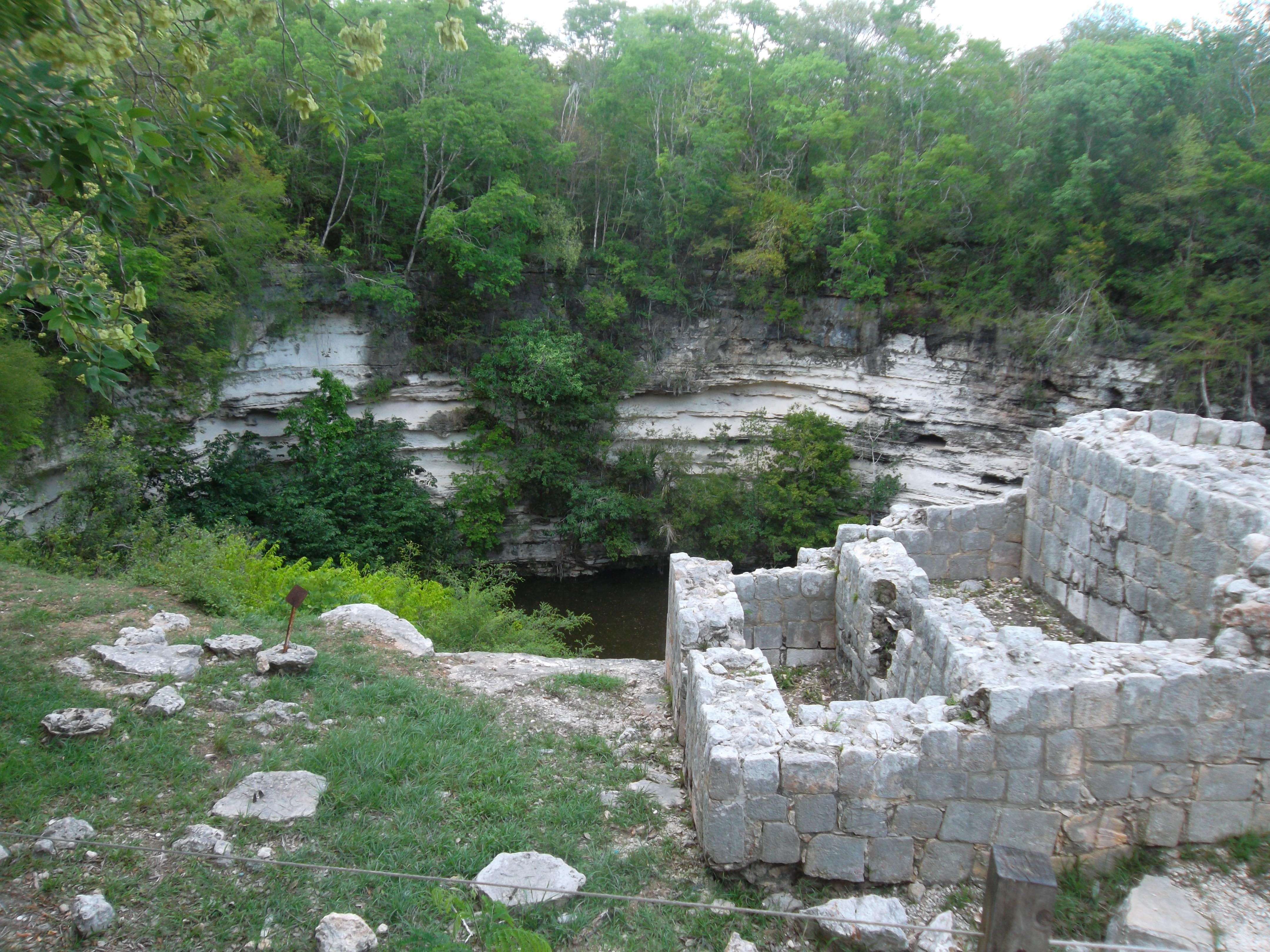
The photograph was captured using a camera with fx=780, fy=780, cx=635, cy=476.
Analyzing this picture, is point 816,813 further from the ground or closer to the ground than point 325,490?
further from the ground

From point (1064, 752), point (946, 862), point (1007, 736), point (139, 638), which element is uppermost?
point (1007, 736)

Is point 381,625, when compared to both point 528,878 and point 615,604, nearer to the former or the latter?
point 528,878

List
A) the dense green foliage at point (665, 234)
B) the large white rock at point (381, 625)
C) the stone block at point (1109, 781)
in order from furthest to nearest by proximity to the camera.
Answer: the dense green foliage at point (665, 234) < the large white rock at point (381, 625) < the stone block at point (1109, 781)

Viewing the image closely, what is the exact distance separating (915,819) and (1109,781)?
1.10 meters

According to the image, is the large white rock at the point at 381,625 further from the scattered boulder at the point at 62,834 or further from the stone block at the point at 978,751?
the stone block at the point at 978,751

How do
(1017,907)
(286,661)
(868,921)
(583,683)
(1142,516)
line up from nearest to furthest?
(1017,907) < (868,921) < (286,661) < (1142,516) < (583,683)

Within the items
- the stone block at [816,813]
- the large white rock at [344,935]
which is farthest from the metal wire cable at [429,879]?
the stone block at [816,813]

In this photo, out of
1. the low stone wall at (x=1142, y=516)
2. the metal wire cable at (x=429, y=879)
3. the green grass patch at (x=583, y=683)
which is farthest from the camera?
the green grass patch at (x=583, y=683)

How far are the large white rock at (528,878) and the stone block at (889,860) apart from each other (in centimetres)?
153

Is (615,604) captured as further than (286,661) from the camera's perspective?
Yes

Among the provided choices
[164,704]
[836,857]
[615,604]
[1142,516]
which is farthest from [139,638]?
[615,604]

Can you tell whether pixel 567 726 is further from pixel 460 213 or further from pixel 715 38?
pixel 715 38

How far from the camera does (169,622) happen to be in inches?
290

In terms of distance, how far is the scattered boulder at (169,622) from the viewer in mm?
7219
